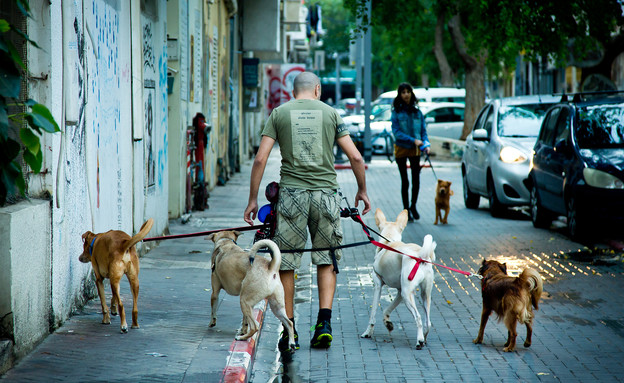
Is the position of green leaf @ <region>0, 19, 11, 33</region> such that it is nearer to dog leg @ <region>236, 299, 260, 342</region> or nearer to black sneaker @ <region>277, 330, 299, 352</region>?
dog leg @ <region>236, 299, 260, 342</region>

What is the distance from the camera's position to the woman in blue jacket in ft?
43.7

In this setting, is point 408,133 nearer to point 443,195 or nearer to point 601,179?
point 443,195

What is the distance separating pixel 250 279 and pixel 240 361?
569mm

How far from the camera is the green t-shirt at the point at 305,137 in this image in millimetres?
6168

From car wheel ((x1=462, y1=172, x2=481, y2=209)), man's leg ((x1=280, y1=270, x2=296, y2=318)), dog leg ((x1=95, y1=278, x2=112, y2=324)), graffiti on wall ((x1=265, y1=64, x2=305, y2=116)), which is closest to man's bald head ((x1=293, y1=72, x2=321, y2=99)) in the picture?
man's leg ((x1=280, y1=270, x2=296, y2=318))

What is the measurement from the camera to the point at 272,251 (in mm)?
5797

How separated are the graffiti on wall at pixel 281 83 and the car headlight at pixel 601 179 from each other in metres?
21.8

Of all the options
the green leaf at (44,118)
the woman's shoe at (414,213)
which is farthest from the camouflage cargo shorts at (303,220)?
the woman's shoe at (414,213)

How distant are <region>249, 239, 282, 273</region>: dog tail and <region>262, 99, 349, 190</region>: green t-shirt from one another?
605 mm

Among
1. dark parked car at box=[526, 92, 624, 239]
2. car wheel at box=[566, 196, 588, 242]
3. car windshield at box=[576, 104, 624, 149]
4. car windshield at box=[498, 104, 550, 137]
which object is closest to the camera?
dark parked car at box=[526, 92, 624, 239]

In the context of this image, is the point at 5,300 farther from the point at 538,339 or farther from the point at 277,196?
the point at 538,339

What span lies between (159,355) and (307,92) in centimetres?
203

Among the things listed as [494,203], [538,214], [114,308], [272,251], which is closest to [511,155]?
[494,203]

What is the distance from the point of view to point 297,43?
6162 centimetres
